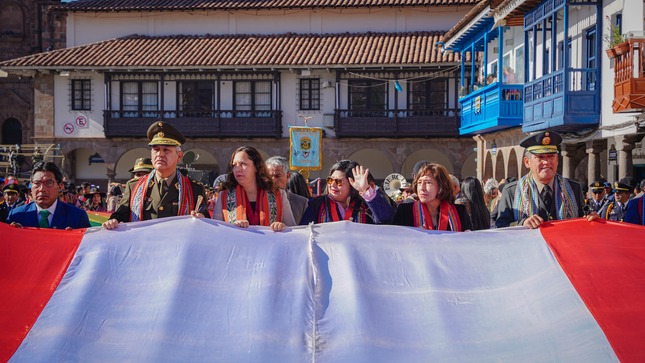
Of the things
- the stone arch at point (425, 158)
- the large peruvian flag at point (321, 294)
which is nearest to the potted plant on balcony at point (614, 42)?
the large peruvian flag at point (321, 294)

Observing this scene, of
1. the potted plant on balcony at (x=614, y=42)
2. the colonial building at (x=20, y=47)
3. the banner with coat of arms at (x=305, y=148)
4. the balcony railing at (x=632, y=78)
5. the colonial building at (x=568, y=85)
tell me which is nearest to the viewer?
the balcony railing at (x=632, y=78)

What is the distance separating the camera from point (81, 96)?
3912 cm

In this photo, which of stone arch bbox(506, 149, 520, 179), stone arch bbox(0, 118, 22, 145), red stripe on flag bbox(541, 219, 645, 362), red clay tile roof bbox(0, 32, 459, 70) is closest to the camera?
red stripe on flag bbox(541, 219, 645, 362)

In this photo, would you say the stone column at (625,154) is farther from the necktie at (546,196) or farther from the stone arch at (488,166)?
the stone arch at (488,166)

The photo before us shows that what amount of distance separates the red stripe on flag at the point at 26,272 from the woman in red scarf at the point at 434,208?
2260 millimetres

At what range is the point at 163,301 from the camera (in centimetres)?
555

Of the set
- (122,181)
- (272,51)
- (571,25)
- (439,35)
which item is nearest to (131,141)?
(122,181)

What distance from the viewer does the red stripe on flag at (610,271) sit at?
537 cm

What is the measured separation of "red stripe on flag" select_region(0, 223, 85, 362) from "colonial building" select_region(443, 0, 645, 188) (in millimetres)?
12300

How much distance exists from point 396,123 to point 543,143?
30.1m

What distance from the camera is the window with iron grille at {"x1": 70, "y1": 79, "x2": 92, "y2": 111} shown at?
39.0m

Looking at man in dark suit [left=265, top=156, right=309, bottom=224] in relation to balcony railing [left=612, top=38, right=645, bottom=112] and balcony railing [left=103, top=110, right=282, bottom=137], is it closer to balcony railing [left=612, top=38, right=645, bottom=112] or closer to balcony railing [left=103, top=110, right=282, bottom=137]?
balcony railing [left=612, top=38, right=645, bottom=112]

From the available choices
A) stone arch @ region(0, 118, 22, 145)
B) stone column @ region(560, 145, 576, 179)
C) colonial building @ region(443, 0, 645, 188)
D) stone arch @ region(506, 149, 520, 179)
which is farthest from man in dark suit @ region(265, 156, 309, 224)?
stone arch @ region(0, 118, 22, 145)

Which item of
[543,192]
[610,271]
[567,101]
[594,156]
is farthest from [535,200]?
[594,156]
